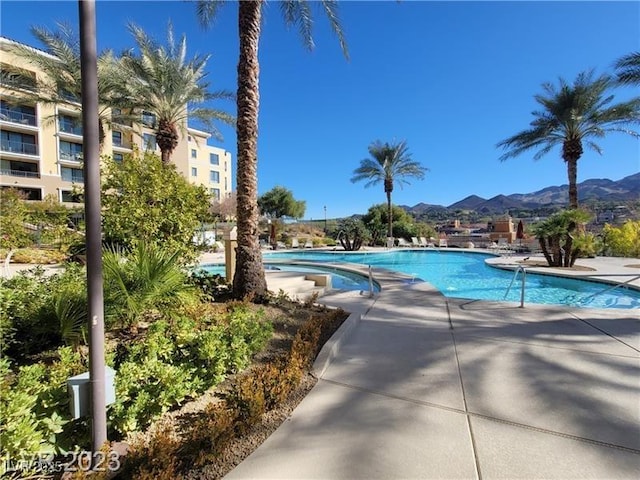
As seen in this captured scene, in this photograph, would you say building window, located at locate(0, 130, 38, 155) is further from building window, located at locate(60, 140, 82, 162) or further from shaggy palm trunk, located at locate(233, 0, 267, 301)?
shaggy palm trunk, located at locate(233, 0, 267, 301)

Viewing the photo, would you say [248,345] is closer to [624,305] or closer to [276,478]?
[276,478]

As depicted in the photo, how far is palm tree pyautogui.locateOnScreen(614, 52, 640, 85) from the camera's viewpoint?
10477 mm

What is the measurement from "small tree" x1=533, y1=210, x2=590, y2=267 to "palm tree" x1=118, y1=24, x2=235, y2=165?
53.7 feet

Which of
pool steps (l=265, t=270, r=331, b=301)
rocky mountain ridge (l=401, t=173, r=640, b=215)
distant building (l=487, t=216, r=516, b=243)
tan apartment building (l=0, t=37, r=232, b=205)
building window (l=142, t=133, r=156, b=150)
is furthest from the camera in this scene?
rocky mountain ridge (l=401, t=173, r=640, b=215)

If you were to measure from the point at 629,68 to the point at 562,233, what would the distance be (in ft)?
20.4

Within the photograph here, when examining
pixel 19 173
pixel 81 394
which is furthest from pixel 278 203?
pixel 81 394

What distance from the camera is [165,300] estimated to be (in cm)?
395

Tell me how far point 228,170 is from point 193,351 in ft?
187

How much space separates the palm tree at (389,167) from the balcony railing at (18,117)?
33193mm

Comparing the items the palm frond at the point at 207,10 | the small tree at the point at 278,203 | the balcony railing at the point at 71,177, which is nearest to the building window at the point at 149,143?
the palm frond at the point at 207,10

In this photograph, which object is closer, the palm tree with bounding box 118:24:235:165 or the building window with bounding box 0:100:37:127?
the palm tree with bounding box 118:24:235:165

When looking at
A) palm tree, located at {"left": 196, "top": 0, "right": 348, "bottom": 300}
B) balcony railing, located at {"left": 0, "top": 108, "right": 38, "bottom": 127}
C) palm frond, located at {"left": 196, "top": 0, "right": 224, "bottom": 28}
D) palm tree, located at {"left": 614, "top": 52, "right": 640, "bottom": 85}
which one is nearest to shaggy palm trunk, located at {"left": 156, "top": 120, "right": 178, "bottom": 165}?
palm frond, located at {"left": 196, "top": 0, "right": 224, "bottom": 28}

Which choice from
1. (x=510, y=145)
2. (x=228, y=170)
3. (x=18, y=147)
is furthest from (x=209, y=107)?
(x=228, y=170)

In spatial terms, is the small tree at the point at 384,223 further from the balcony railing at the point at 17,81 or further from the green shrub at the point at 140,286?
the green shrub at the point at 140,286
